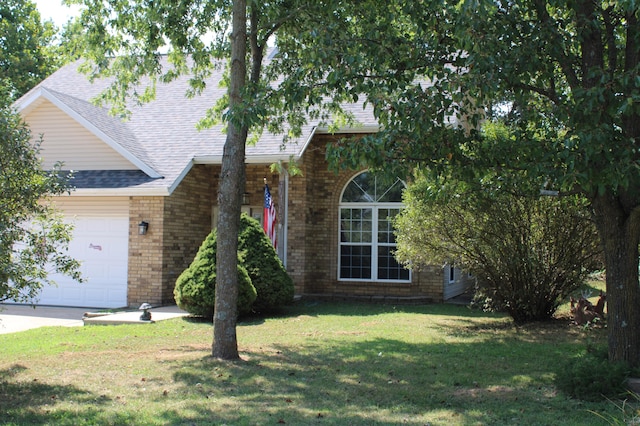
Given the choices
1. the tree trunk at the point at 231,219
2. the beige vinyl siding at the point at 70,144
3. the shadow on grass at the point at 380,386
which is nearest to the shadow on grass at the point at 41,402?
the shadow on grass at the point at 380,386

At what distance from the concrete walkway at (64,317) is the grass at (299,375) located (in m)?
0.59

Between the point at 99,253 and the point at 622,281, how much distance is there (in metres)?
12.3

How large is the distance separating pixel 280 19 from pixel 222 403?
225 inches

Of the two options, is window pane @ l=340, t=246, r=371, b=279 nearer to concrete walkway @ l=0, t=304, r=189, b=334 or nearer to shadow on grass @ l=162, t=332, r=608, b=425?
concrete walkway @ l=0, t=304, r=189, b=334

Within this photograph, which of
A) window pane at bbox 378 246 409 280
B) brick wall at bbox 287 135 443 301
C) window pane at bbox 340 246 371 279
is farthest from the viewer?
window pane at bbox 340 246 371 279

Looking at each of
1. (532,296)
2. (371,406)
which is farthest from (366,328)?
(371,406)

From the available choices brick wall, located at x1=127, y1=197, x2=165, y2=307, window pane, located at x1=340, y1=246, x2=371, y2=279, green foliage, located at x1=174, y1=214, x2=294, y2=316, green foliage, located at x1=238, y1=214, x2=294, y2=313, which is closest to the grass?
green foliage, located at x1=174, y1=214, x2=294, y2=316

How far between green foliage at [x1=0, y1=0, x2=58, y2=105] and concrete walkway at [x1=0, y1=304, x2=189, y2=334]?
19.7 m

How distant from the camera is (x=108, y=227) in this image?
50.8 feet

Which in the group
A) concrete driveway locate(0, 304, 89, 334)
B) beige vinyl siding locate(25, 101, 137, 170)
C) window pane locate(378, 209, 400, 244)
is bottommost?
concrete driveway locate(0, 304, 89, 334)

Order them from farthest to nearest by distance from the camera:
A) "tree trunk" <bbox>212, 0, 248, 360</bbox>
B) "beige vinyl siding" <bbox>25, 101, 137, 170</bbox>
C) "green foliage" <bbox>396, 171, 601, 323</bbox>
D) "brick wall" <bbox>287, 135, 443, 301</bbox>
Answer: "brick wall" <bbox>287, 135, 443, 301</bbox> < "beige vinyl siding" <bbox>25, 101, 137, 170</bbox> < "green foliage" <bbox>396, 171, 601, 323</bbox> < "tree trunk" <bbox>212, 0, 248, 360</bbox>

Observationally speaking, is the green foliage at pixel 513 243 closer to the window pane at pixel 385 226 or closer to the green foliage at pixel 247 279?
the green foliage at pixel 247 279

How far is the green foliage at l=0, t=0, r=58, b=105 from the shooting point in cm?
3109

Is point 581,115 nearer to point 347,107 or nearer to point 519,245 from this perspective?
point 519,245
